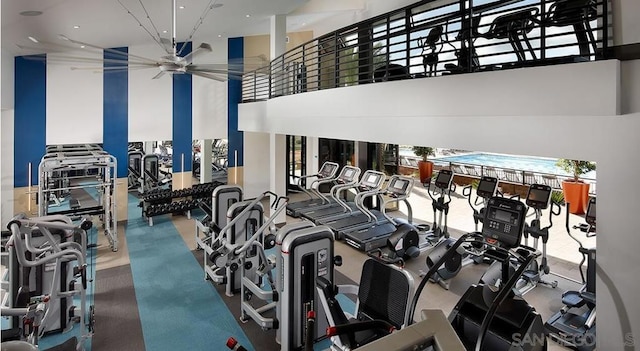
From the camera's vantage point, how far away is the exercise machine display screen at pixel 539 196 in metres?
5.17

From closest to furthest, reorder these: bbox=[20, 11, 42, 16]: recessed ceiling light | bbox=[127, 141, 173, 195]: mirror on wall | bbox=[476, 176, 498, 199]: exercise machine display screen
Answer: bbox=[20, 11, 42, 16]: recessed ceiling light < bbox=[476, 176, 498, 199]: exercise machine display screen < bbox=[127, 141, 173, 195]: mirror on wall

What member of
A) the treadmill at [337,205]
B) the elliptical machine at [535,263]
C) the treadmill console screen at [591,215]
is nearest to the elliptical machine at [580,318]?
the treadmill console screen at [591,215]

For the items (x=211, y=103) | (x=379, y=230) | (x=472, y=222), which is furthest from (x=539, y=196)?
(x=211, y=103)

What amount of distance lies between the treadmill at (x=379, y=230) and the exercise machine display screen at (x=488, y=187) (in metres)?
1.43

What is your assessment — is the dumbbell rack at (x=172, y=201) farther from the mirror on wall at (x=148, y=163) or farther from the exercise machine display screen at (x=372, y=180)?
the exercise machine display screen at (x=372, y=180)

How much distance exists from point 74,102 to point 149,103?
1509 mm

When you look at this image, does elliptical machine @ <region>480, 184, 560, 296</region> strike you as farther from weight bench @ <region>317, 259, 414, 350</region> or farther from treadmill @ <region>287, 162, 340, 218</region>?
treadmill @ <region>287, 162, 340, 218</region>

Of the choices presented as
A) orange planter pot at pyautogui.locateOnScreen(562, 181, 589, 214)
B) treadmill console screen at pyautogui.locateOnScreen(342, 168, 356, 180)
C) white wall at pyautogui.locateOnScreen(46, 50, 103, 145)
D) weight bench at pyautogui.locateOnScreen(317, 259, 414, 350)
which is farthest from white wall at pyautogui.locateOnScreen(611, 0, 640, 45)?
white wall at pyautogui.locateOnScreen(46, 50, 103, 145)

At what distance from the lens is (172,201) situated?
930cm

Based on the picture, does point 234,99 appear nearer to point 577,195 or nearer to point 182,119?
point 182,119

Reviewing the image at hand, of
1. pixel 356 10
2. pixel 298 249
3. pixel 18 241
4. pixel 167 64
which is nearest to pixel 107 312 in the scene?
pixel 18 241

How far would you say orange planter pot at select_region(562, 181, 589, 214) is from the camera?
21.9 feet

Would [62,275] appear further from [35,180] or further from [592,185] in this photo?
[592,185]

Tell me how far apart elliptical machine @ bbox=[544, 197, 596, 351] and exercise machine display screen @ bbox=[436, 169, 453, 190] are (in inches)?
93.9
